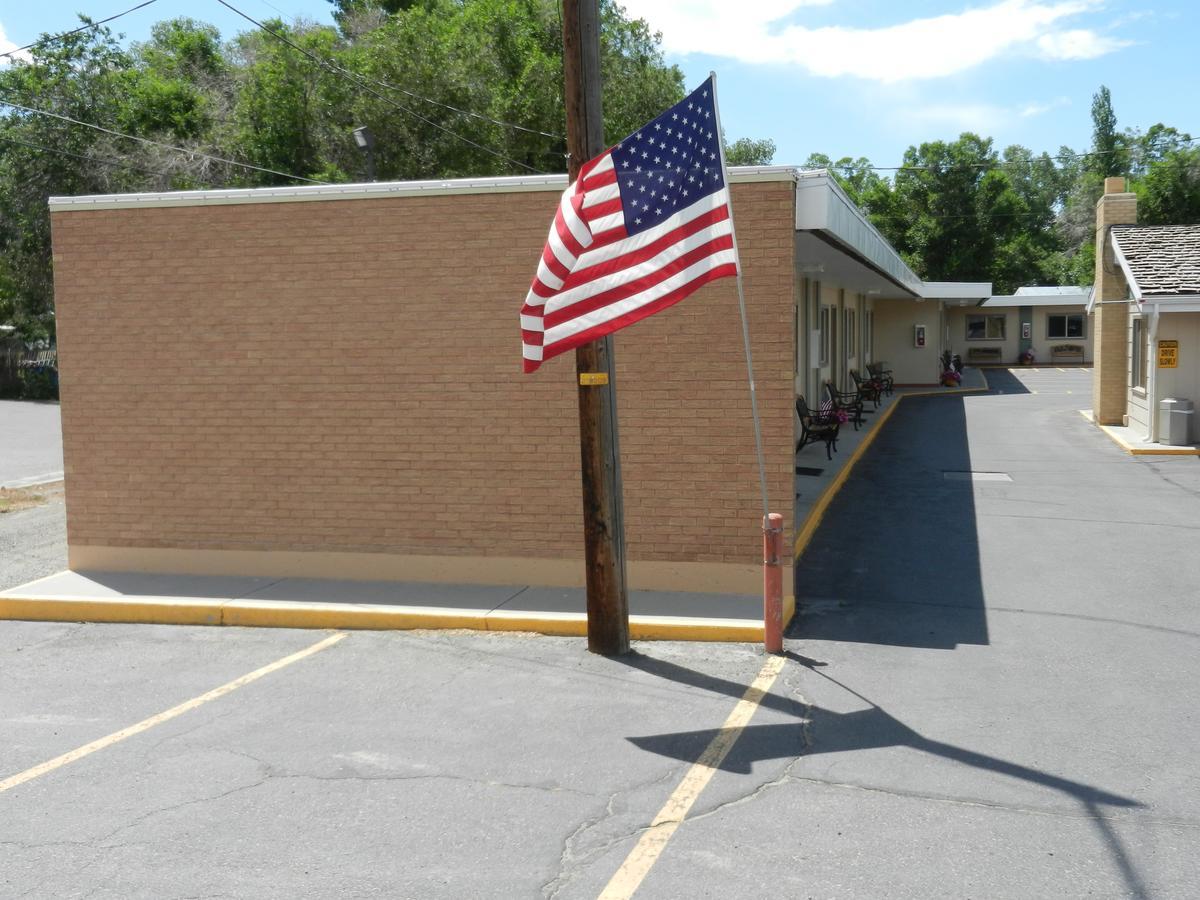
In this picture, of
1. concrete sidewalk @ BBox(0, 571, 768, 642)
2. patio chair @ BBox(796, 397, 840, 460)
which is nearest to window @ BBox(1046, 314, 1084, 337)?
patio chair @ BBox(796, 397, 840, 460)

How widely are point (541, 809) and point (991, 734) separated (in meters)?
2.66

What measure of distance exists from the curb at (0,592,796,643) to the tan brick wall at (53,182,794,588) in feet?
3.13

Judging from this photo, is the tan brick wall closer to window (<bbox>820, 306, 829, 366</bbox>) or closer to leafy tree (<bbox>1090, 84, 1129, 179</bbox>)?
window (<bbox>820, 306, 829, 366</bbox>)

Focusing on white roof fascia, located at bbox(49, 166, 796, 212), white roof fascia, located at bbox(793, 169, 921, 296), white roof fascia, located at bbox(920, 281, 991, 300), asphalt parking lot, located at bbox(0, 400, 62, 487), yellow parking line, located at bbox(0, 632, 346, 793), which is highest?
white roof fascia, located at bbox(920, 281, 991, 300)

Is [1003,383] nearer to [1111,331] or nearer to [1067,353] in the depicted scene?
[1067,353]

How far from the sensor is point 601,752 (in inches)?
254

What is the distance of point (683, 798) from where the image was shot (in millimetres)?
5785

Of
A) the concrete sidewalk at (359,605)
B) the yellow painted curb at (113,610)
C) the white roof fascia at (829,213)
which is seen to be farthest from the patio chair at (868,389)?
the yellow painted curb at (113,610)

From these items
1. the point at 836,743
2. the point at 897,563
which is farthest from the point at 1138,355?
the point at 836,743

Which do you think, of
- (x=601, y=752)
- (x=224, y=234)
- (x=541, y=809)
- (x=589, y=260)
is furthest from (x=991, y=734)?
(x=224, y=234)

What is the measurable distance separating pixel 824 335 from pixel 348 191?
1439 cm

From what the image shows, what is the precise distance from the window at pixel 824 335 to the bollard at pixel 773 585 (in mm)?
14521

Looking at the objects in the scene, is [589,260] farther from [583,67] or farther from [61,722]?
[61,722]

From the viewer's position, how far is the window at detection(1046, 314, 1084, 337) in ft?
164
